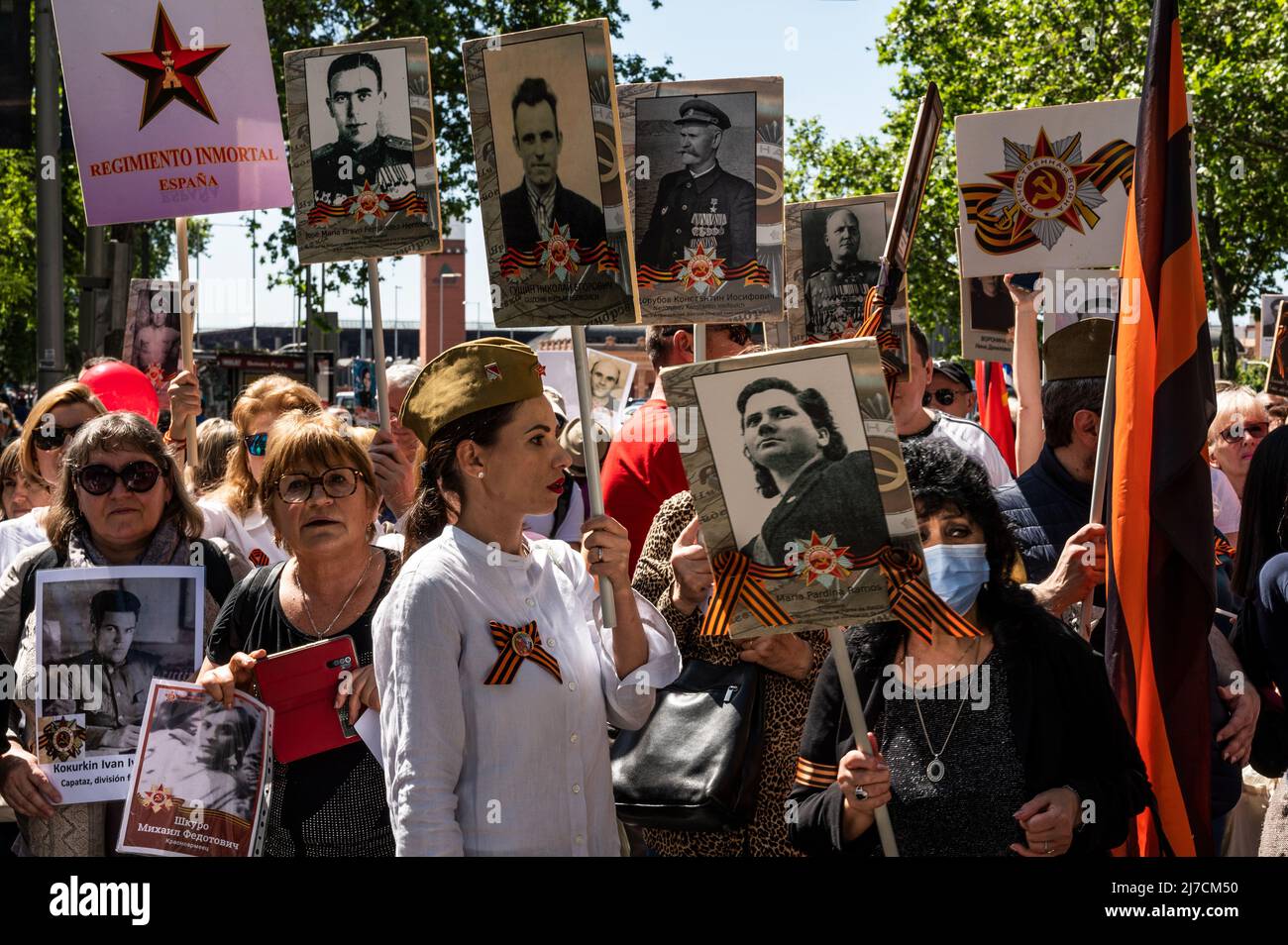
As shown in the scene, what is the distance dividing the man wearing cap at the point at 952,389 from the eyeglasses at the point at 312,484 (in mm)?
5445

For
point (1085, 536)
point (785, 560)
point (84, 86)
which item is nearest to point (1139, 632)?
point (1085, 536)

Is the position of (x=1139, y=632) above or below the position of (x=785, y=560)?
below

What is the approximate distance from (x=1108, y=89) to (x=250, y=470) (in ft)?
58.2

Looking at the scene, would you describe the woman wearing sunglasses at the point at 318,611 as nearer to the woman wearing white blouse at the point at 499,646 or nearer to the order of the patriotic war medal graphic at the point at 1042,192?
the woman wearing white blouse at the point at 499,646

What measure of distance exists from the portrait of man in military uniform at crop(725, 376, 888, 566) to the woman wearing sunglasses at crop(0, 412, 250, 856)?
1781 millimetres

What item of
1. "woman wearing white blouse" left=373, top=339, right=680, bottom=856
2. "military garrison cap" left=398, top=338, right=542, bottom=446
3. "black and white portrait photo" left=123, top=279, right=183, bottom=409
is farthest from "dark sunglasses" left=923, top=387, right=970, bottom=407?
"military garrison cap" left=398, top=338, right=542, bottom=446

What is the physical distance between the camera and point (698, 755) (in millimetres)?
3795

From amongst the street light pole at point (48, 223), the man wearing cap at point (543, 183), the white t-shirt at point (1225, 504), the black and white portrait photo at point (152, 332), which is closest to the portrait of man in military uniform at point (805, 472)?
the man wearing cap at point (543, 183)

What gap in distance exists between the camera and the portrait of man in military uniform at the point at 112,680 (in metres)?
3.95

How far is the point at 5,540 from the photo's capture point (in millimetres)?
5242

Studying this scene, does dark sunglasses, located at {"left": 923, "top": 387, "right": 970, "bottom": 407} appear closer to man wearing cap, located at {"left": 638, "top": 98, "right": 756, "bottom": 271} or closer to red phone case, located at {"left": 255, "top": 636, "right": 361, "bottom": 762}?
man wearing cap, located at {"left": 638, "top": 98, "right": 756, "bottom": 271}
